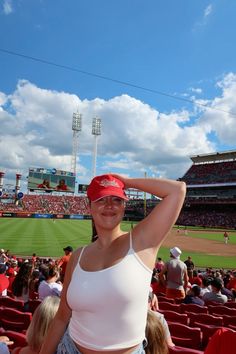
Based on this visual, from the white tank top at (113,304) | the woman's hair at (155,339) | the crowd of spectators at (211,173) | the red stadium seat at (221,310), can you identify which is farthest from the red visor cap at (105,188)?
the crowd of spectators at (211,173)

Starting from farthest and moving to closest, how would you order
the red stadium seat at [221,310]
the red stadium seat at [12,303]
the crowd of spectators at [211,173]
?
the crowd of spectators at [211,173], the red stadium seat at [221,310], the red stadium seat at [12,303]

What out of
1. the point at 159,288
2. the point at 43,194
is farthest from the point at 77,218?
the point at 159,288

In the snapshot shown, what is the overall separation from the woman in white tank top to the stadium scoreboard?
89057 millimetres

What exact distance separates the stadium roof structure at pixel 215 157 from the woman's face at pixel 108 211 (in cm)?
8582

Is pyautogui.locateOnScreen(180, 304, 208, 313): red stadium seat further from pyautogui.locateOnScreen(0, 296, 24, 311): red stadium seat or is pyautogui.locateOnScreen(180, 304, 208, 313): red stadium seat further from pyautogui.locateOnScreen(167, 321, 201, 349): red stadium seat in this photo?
pyautogui.locateOnScreen(0, 296, 24, 311): red stadium seat

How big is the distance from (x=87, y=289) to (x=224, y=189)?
78816 mm

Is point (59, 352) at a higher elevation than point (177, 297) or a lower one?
higher

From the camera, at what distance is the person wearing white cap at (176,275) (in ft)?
25.8

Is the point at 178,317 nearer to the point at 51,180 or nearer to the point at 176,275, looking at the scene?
the point at 176,275

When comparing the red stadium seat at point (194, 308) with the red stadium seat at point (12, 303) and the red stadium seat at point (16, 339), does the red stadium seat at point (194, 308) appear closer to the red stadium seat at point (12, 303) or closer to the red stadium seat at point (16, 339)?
the red stadium seat at point (12, 303)

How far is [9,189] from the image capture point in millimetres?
97438

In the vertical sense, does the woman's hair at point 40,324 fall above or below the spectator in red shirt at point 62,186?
below

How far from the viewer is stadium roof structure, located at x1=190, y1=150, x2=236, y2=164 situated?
84688 mm

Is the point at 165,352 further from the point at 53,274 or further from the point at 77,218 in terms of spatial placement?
the point at 77,218
